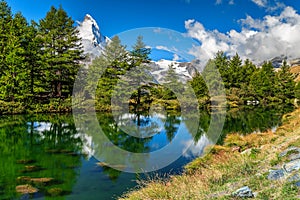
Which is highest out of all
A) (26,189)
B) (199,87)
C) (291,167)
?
(199,87)

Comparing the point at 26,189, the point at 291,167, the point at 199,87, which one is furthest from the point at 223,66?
the point at 291,167

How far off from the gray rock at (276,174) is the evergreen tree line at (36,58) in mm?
27396

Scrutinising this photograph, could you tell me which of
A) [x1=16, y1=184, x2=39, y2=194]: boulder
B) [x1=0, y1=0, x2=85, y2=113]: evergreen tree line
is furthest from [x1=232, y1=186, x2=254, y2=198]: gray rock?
[x1=0, y1=0, x2=85, y2=113]: evergreen tree line

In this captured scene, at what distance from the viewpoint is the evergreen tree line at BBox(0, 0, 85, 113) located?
2914 centimetres

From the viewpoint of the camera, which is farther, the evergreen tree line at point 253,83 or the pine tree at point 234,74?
the pine tree at point 234,74

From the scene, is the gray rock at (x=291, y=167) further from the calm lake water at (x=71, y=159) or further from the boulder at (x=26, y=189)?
the boulder at (x=26, y=189)

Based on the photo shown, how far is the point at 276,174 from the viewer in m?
5.11

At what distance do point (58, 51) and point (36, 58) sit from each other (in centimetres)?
328

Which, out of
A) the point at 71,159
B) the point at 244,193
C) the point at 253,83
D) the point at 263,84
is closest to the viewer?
the point at 244,193

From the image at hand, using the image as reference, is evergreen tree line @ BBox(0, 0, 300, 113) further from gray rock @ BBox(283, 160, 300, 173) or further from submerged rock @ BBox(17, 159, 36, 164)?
gray rock @ BBox(283, 160, 300, 173)

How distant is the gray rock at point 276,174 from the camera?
16.2 feet

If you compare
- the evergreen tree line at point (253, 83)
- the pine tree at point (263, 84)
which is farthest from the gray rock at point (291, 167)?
the pine tree at point (263, 84)

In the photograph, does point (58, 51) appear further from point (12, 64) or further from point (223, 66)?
point (223, 66)

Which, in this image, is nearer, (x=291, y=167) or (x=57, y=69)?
(x=291, y=167)
